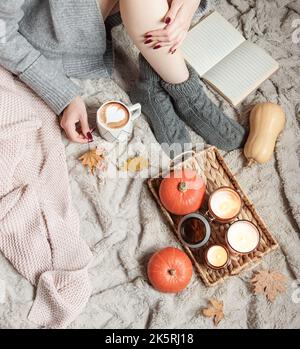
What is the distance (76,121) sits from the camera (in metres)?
1.23

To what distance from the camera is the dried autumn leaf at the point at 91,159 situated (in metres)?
1.27

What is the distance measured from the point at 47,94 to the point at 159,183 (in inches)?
13.5

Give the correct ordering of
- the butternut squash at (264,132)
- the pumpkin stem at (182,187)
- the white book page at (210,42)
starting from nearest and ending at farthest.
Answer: the pumpkin stem at (182,187)
the butternut squash at (264,132)
the white book page at (210,42)

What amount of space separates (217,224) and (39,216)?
0.42 meters

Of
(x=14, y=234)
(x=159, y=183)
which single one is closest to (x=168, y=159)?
(x=159, y=183)

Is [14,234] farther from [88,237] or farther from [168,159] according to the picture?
[168,159]

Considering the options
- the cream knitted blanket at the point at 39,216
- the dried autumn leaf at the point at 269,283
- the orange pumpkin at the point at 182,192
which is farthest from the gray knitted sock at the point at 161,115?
the dried autumn leaf at the point at 269,283

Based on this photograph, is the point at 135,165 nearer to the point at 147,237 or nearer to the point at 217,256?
the point at 147,237

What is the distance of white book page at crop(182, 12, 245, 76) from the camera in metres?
1.41

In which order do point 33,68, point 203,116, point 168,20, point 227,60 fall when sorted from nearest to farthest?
point 168,20 → point 33,68 → point 203,116 → point 227,60

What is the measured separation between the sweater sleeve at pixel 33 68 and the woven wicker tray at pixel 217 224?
0.29 metres

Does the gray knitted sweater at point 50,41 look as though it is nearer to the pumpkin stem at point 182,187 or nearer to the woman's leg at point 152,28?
the woman's leg at point 152,28

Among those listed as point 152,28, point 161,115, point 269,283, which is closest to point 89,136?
point 161,115

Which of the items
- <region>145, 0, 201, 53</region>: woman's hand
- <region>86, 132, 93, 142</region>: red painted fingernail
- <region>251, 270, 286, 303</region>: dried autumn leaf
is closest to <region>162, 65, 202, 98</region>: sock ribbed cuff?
<region>145, 0, 201, 53</region>: woman's hand
